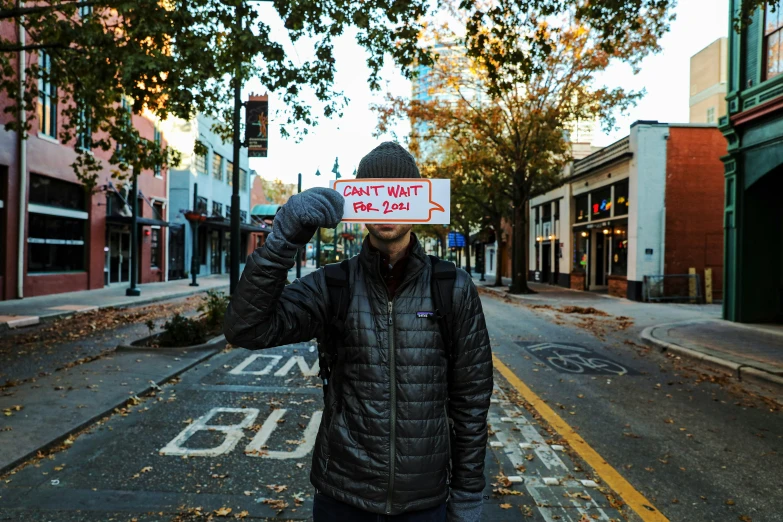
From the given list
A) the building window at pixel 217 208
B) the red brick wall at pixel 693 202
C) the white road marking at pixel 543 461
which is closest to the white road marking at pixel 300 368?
the white road marking at pixel 543 461

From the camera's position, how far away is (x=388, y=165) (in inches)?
82.0

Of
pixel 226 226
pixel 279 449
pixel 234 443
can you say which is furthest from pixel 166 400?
pixel 226 226

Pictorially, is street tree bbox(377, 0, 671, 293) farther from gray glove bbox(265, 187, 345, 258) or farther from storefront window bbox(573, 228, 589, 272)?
gray glove bbox(265, 187, 345, 258)

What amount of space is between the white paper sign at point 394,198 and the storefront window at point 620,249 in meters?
21.8

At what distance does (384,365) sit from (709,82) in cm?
5630

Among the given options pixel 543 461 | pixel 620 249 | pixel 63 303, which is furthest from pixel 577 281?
pixel 543 461

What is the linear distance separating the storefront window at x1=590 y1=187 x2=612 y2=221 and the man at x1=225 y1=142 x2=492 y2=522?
76.7 feet

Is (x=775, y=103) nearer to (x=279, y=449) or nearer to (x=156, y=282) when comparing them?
(x=279, y=449)

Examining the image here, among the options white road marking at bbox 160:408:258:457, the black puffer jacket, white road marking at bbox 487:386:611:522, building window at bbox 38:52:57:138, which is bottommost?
white road marking at bbox 160:408:258:457

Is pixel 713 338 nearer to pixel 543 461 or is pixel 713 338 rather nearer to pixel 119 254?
pixel 543 461

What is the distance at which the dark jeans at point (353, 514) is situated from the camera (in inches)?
75.1

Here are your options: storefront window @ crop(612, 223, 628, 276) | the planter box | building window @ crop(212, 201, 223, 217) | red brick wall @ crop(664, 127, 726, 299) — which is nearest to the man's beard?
the planter box

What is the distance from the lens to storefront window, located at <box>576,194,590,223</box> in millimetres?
26855

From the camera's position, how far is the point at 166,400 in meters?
5.99
